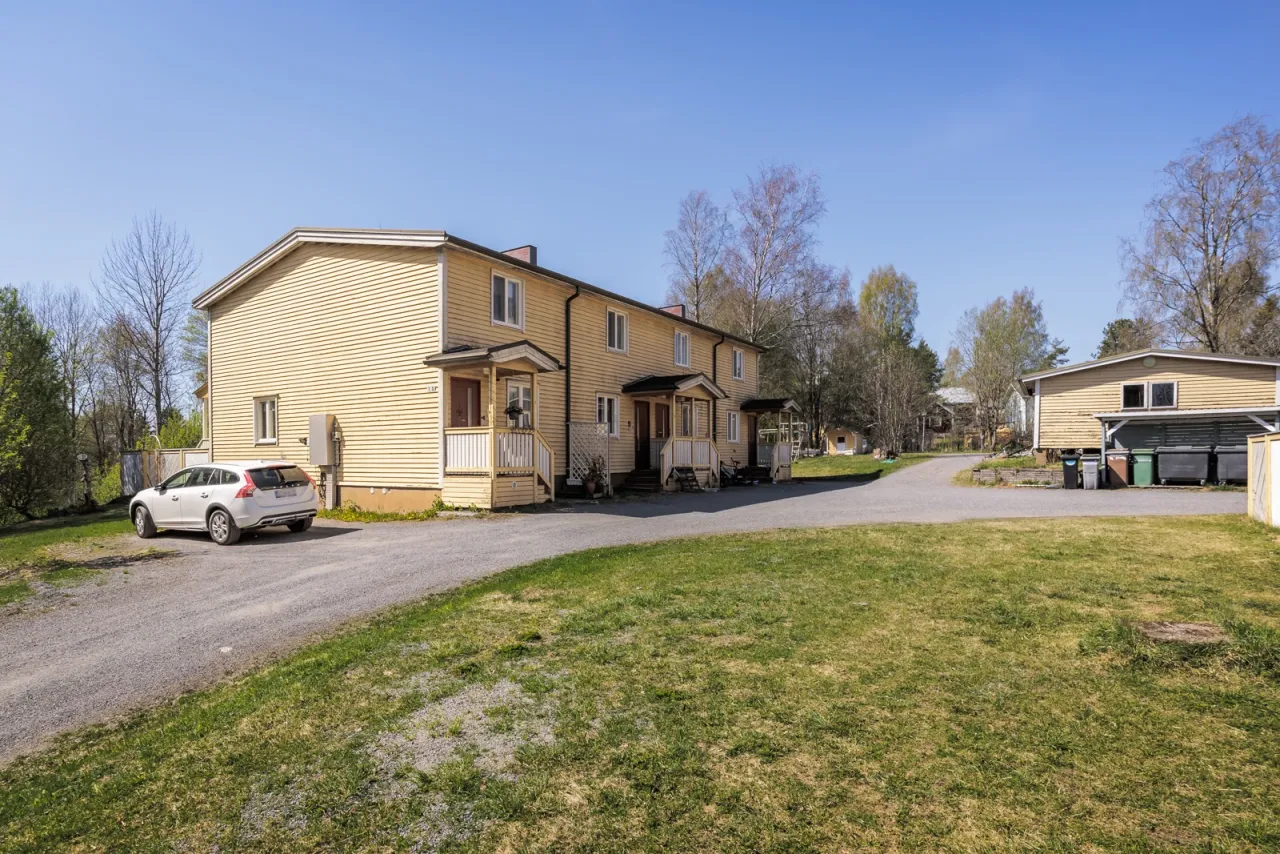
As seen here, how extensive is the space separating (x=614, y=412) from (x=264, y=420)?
1042 centimetres

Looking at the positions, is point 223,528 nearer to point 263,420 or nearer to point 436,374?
point 436,374

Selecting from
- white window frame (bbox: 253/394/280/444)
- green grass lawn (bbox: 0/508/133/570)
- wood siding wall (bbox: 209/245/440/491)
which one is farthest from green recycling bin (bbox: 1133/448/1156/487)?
green grass lawn (bbox: 0/508/133/570)

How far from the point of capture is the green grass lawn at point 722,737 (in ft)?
9.35

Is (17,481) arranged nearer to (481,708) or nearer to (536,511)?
(536,511)

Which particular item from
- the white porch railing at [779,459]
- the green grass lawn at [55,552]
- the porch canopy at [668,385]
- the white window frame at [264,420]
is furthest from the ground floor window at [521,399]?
the white porch railing at [779,459]

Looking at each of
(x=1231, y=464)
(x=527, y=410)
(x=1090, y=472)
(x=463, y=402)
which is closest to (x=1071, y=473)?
(x=1090, y=472)

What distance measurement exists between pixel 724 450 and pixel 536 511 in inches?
487

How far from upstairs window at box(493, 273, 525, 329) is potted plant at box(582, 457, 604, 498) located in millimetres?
4397

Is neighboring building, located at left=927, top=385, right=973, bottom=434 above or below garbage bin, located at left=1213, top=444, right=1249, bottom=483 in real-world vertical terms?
above

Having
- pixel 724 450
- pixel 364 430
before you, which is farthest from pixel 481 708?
pixel 724 450

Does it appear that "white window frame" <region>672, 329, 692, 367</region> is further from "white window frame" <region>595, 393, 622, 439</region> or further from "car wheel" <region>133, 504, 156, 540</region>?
"car wheel" <region>133, 504, 156, 540</region>

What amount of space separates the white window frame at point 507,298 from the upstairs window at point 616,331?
3773mm

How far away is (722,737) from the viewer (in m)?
3.62

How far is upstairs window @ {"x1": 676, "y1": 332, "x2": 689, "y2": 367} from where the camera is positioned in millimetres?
25141
